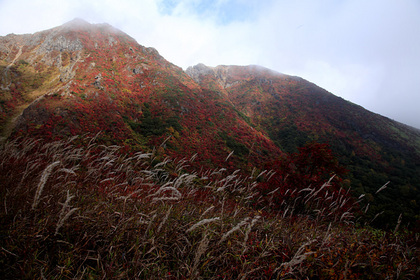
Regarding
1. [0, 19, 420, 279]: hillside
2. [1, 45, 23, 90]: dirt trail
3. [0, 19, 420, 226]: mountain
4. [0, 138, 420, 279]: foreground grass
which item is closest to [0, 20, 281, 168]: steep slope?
[1, 45, 23, 90]: dirt trail

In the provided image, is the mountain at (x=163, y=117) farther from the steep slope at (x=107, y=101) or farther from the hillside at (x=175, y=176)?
the hillside at (x=175, y=176)

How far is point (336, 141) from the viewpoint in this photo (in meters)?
42.8

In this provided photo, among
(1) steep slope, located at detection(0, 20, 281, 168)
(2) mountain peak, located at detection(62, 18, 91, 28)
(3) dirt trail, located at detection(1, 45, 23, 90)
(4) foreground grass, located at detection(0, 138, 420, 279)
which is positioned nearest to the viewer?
(4) foreground grass, located at detection(0, 138, 420, 279)

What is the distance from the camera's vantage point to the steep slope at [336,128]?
30533 millimetres

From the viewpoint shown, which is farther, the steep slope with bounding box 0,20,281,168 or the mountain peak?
the mountain peak

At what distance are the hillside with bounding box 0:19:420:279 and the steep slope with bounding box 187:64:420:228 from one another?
0.51 meters

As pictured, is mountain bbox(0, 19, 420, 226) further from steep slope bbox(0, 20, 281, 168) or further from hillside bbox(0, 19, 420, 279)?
hillside bbox(0, 19, 420, 279)

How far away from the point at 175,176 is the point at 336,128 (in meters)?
57.0

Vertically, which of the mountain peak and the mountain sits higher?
the mountain peak

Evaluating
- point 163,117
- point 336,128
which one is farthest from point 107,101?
point 336,128

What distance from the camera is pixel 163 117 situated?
88.4 feet

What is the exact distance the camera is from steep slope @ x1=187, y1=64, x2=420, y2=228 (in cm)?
3053

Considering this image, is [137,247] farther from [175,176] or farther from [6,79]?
[6,79]

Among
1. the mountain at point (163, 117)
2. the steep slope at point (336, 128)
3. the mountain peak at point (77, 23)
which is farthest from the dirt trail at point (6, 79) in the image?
the steep slope at point (336, 128)
